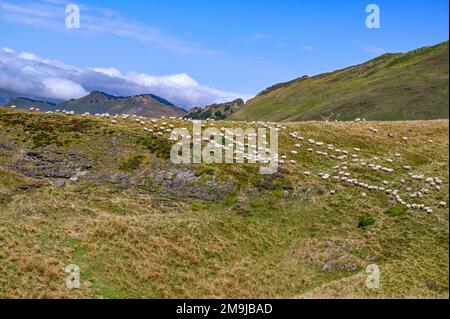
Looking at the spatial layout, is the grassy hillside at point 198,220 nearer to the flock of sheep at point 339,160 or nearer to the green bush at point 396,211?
the green bush at point 396,211

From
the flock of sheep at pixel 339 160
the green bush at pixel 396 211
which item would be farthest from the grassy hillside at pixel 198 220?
the flock of sheep at pixel 339 160

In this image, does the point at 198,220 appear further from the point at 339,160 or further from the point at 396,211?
the point at 339,160

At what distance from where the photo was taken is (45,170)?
58500mm

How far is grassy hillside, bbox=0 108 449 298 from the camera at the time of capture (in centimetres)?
3991

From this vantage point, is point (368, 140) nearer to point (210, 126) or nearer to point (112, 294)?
point (210, 126)

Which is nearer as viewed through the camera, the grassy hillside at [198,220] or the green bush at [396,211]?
the grassy hillside at [198,220]

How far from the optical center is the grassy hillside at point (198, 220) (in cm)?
3991

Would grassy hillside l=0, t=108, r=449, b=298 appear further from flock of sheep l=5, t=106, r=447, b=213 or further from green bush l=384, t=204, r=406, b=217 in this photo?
flock of sheep l=5, t=106, r=447, b=213

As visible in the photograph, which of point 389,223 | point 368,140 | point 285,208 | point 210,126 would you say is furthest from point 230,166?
point 368,140

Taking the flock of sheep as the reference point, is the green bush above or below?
below

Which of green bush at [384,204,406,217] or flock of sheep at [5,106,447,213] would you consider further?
flock of sheep at [5,106,447,213]

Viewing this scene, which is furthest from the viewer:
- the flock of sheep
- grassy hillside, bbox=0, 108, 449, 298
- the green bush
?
the flock of sheep

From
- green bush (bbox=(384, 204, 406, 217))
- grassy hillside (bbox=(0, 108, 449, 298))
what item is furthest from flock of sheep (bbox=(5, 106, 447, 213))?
green bush (bbox=(384, 204, 406, 217))

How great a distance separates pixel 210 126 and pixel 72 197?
28.9m
